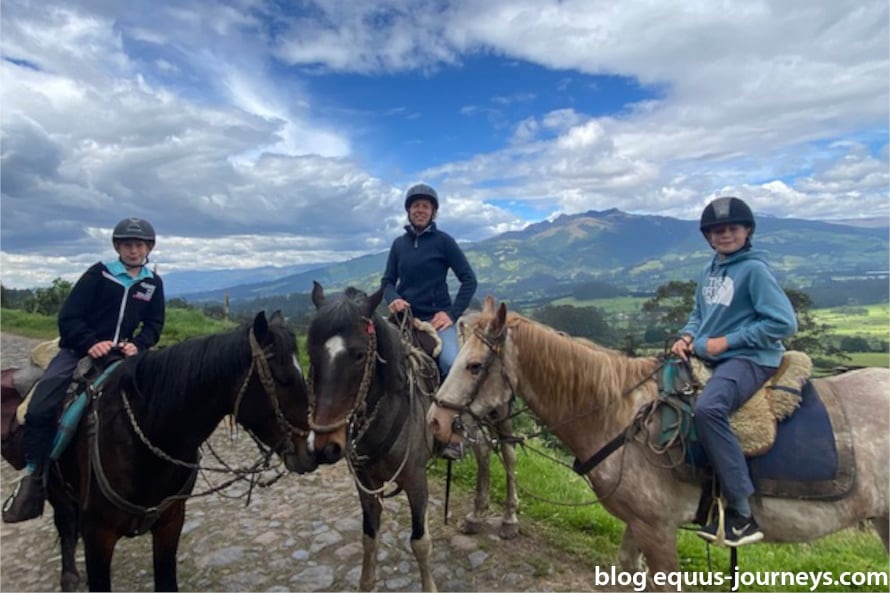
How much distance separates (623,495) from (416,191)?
3844mm

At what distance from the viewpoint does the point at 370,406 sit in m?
4.29

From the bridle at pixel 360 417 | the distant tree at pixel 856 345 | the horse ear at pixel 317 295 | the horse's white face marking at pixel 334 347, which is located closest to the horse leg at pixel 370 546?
the bridle at pixel 360 417

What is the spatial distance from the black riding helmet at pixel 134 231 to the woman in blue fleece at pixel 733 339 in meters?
4.61

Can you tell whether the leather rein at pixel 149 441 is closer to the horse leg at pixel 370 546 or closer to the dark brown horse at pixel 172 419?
the dark brown horse at pixel 172 419

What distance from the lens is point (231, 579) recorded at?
4879 millimetres

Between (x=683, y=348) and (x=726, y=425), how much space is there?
0.70 m

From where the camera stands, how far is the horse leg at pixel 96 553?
3678 millimetres

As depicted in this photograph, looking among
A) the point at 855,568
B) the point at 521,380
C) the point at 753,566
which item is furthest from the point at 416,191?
the point at 855,568

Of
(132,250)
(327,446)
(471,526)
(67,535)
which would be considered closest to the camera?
(327,446)

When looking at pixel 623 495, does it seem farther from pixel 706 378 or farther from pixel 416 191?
pixel 416 191

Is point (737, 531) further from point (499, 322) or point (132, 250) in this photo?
point (132, 250)

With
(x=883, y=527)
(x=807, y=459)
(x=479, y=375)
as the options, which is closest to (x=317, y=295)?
(x=479, y=375)

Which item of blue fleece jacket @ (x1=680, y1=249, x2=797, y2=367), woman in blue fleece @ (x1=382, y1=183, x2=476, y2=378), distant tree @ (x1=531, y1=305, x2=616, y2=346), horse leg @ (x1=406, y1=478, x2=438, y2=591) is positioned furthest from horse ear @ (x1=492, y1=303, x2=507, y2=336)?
woman in blue fleece @ (x1=382, y1=183, x2=476, y2=378)

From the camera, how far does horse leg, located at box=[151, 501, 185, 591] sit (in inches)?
159
